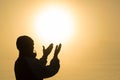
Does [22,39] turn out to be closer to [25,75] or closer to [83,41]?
[25,75]

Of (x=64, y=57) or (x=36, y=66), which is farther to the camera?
(x=64, y=57)

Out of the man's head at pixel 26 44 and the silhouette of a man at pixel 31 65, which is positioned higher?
the man's head at pixel 26 44

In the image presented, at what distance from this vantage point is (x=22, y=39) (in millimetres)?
2146

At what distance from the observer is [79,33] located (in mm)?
4336

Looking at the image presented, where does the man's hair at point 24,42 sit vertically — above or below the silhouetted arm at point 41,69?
above

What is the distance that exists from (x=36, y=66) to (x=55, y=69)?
0.10m

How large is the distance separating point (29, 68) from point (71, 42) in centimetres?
218

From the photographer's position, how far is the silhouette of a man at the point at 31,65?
207cm

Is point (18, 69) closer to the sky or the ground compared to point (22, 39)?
closer to the ground

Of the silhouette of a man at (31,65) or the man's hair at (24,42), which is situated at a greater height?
the man's hair at (24,42)

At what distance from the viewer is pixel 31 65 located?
81.4 inches

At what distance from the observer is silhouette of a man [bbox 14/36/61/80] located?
6.79ft

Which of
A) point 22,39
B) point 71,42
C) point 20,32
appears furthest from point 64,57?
point 22,39

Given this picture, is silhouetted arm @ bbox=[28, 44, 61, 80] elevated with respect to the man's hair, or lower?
lower
